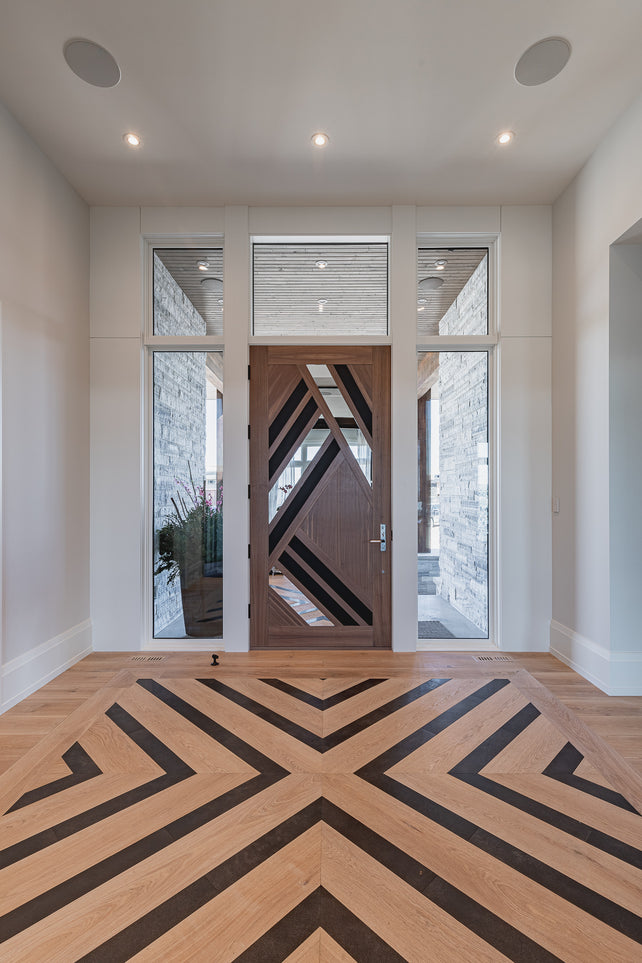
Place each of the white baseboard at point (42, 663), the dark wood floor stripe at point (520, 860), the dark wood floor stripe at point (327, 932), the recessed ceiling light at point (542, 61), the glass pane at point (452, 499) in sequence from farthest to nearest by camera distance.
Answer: the glass pane at point (452, 499) < the white baseboard at point (42, 663) < the recessed ceiling light at point (542, 61) < the dark wood floor stripe at point (520, 860) < the dark wood floor stripe at point (327, 932)

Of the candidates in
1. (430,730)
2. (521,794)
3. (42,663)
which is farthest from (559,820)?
(42,663)

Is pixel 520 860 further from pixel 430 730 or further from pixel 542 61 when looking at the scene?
pixel 542 61

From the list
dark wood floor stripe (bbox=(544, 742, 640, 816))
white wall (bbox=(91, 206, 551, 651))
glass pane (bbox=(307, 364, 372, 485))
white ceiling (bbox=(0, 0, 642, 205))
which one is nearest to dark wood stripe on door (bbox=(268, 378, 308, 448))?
glass pane (bbox=(307, 364, 372, 485))

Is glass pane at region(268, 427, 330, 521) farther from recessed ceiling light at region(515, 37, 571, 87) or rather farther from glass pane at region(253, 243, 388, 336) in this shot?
recessed ceiling light at region(515, 37, 571, 87)

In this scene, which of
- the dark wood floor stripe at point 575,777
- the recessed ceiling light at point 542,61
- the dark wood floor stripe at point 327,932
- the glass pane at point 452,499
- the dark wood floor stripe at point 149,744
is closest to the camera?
the dark wood floor stripe at point 327,932

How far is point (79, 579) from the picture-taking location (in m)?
3.97

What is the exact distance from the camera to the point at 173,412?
14.1 feet

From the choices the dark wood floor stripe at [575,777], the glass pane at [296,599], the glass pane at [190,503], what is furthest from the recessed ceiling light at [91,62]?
the dark wood floor stripe at [575,777]

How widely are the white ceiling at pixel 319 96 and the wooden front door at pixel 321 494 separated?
1292 millimetres

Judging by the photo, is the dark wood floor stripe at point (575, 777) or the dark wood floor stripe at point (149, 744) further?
the dark wood floor stripe at point (149, 744)

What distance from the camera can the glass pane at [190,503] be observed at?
167 inches

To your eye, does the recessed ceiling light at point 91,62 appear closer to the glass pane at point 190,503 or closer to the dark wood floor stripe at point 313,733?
the glass pane at point 190,503

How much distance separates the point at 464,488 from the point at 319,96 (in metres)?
2.89

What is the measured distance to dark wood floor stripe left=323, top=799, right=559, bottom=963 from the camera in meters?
1.49
